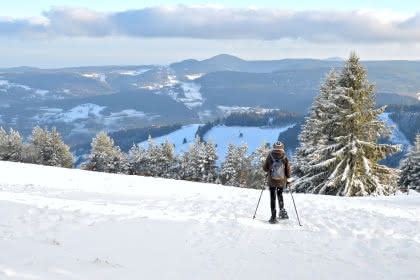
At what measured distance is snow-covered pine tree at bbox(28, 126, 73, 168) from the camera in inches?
2139

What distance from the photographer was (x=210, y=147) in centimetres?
5366

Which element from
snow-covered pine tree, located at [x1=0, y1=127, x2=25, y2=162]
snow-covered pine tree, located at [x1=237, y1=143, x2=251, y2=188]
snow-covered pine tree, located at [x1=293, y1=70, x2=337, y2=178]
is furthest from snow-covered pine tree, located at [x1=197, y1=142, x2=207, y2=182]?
snow-covered pine tree, located at [x1=0, y1=127, x2=25, y2=162]

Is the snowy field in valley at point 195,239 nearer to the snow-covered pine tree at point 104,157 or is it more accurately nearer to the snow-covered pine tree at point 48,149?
the snow-covered pine tree at point 48,149

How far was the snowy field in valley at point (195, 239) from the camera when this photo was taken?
22.3 ft

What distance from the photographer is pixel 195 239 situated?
899cm

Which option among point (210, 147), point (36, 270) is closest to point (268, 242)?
point (36, 270)

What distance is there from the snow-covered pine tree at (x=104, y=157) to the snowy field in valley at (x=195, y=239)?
43553mm

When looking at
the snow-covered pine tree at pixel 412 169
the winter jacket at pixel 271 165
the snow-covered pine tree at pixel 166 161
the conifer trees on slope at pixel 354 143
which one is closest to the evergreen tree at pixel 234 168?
the snow-covered pine tree at pixel 166 161

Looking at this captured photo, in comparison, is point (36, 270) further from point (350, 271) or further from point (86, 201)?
point (86, 201)

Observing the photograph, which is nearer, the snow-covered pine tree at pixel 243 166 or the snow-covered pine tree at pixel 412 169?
the snow-covered pine tree at pixel 412 169

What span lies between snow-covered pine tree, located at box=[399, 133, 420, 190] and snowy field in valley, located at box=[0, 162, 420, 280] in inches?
1133

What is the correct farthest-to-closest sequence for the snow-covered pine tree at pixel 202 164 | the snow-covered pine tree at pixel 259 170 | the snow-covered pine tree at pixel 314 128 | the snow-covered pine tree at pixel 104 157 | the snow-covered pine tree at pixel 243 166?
the snow-covered pine tree at pixel 104 157, the snow-covered pine tree at pixel 243 166, the snow-covered pine tree at pixel 202 164, the snow-covered pine tree at pixel 259 170, the snow-covered pine tree at pixel 314 128

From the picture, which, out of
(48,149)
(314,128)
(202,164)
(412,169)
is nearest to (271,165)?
(314,128)

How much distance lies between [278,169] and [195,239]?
3321 mm
